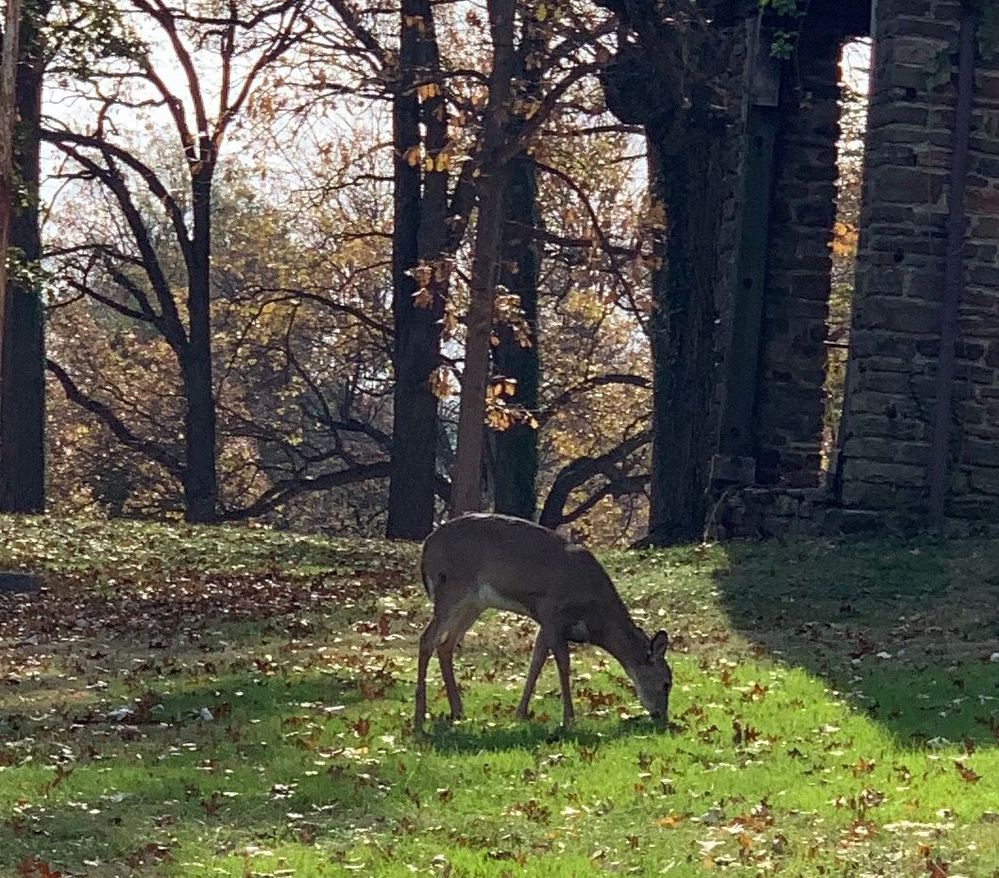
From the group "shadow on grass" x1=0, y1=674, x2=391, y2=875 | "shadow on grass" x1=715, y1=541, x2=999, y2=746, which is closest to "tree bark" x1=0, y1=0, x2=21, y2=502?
"shadow on grass" x1=715, y1=541, x2=999, y2=746

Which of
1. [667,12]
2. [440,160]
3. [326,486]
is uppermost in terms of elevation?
[667,12]

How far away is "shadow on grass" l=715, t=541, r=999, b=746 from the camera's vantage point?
12.9m

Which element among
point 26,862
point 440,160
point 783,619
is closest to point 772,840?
point 26,862

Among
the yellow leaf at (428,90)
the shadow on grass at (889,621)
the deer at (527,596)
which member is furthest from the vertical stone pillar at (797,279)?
the deer at (527,596)

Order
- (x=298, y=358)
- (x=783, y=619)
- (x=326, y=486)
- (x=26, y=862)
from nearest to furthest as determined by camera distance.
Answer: (x=26, y=862)
(x=783, y=619)
(x=326, y=486)
(x=298, y=358)

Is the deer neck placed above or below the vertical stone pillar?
below

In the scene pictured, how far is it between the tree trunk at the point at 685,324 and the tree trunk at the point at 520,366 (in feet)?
24.7

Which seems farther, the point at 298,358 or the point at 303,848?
the point at 298,358

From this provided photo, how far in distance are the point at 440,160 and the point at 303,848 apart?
17813 millimetres

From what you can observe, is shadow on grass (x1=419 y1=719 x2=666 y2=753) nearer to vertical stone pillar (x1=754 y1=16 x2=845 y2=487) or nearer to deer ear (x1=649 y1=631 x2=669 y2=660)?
deer ear (x1=649 y1=631 x2=669 y2=660)

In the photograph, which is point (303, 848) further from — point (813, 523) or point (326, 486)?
point (326, 486)

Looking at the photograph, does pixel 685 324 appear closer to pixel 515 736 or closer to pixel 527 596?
pixel 527 596

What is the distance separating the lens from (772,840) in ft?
29.9

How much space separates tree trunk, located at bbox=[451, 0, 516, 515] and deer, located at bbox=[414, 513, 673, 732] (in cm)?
1345
